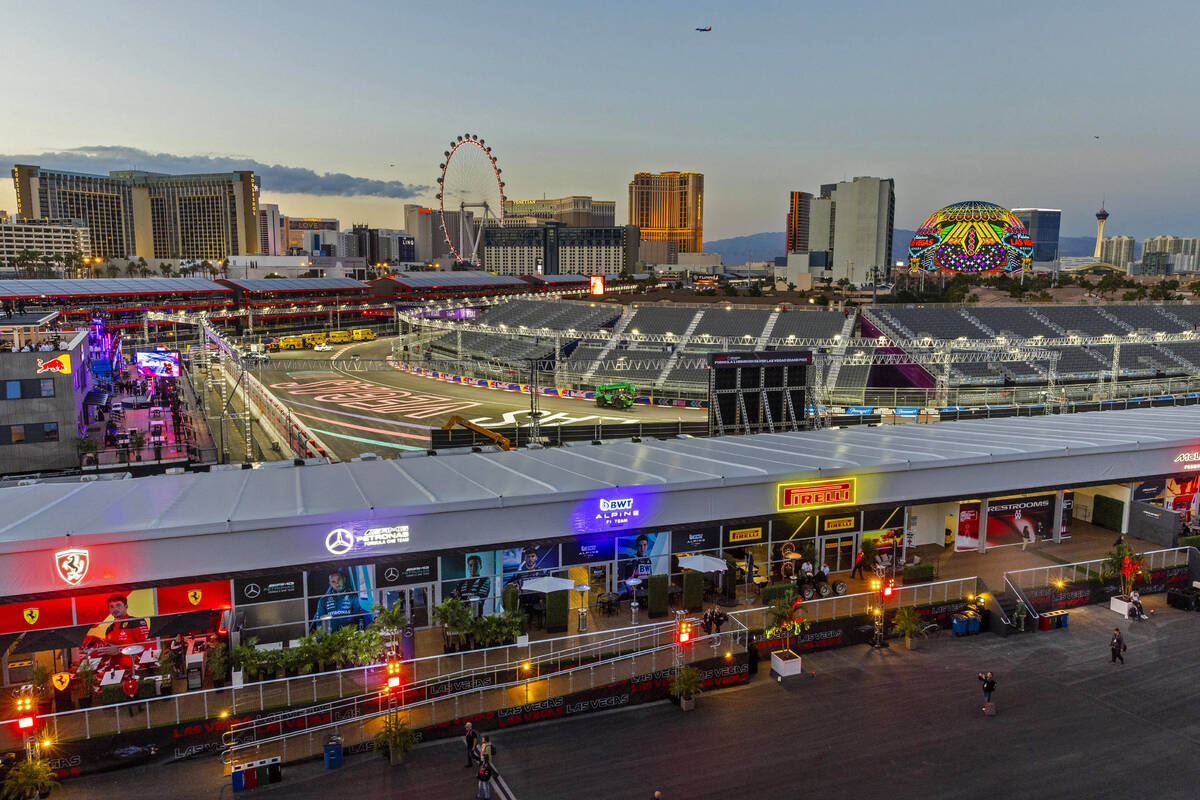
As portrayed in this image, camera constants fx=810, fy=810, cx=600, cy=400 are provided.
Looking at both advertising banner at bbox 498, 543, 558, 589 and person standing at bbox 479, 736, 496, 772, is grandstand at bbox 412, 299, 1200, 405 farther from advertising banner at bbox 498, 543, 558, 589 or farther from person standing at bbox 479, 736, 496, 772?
person standing at bbox 479, 736, 496, 772

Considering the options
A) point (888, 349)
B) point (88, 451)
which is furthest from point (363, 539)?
point (888, 349)

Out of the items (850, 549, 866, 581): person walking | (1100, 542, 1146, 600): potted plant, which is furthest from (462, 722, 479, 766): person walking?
(1100, 542, 1146, 600): potted plant

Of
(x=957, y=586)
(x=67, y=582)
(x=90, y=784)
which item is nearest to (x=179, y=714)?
(x=90, y=784)

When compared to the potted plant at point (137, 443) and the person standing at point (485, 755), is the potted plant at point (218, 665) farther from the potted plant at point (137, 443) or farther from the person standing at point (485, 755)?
the potted plant at point (137, 443)

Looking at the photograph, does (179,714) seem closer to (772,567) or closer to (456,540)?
(456,540)

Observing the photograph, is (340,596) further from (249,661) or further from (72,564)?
(72,564)
